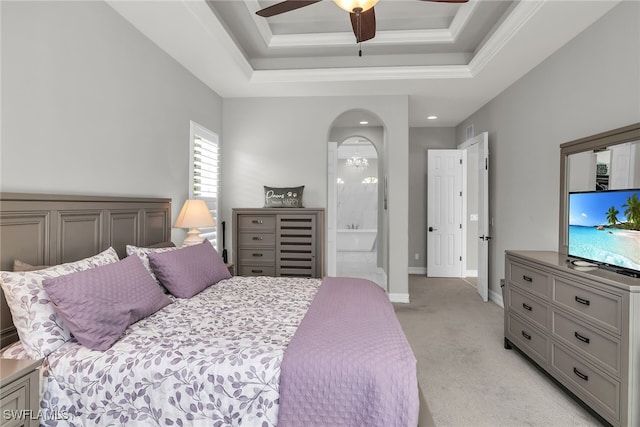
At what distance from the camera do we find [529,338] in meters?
2.84

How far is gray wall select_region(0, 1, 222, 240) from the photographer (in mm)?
1863

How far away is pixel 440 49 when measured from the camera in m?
3.93

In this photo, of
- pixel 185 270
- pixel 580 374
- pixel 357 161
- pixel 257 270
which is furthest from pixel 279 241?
pixel 357 161

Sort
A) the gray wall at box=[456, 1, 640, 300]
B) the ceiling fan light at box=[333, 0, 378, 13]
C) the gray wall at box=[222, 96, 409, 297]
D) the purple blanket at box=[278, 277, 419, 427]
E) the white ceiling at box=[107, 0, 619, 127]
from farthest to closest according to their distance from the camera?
the gray wall at box=[222, 96, 409, 297] → the white ceiling at box=[107, 0, 619, 127] → the gray wall at box=[456, 1, 640, 300] → the ceiling fan light at box=[333, 0, 378, 13] → the purple blanket at box=[278, 277, 419, 427]

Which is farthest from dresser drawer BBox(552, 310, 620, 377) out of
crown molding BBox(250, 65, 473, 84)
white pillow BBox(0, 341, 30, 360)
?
white pillow BBox(0, 341, 30, 360)

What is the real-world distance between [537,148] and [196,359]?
12.7 feet

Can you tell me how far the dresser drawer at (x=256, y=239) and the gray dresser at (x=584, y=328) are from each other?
2.74 meters

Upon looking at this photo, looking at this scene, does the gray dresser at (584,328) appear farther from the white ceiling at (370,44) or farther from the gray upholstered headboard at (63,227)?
the gray upholstered headboard at (63,227)

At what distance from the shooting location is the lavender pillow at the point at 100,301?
1552 mm

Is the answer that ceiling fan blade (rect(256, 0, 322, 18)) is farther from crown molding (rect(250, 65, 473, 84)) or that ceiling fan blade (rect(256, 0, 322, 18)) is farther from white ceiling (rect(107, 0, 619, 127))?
crown molding (rect(250, 65, 473, 84))

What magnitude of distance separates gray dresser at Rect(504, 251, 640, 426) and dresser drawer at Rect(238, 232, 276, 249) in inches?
108

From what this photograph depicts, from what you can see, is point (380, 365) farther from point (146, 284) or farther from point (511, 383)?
point (511, 383)

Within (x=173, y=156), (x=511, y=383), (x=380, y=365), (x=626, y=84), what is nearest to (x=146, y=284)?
(x=380, y=365)

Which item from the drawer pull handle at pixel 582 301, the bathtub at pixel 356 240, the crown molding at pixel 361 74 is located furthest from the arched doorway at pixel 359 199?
the drawer pull handle at pixel 582 301
